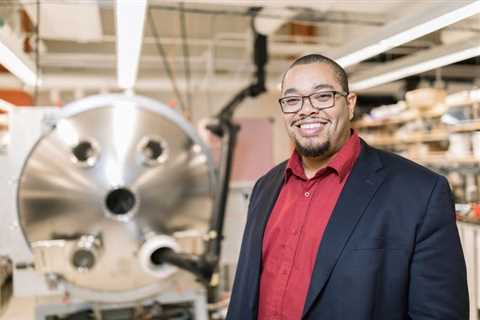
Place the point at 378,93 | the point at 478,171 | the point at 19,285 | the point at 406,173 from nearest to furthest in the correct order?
1. the point at 406,173
2. the point at 19,285
3. the point at 478,171
4. the point at 378,93

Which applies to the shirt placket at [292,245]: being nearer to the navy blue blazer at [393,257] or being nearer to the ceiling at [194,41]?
the navy blue blazer at [393,257]

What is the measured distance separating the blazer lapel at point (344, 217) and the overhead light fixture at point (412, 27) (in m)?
0.67

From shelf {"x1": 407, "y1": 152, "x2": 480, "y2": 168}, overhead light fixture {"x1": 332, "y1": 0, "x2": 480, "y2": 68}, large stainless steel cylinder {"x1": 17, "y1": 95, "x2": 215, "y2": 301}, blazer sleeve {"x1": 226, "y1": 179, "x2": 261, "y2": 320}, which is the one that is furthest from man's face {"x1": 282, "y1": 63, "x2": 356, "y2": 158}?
shelf {"x1": 407, "y1": 152, "x2": 480, "y2": 168}

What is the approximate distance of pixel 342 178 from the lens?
141 cm

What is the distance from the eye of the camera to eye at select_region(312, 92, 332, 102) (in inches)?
54.6

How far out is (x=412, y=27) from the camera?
5.90 feet

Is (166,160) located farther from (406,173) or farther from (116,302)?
(406,173)

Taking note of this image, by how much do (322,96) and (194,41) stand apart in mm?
3922

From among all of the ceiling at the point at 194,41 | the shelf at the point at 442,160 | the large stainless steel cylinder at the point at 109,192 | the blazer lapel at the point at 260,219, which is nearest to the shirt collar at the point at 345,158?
the blazer lapel at the point at 260,219

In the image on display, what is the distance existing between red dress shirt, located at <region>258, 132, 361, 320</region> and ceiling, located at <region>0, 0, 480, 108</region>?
137 cm

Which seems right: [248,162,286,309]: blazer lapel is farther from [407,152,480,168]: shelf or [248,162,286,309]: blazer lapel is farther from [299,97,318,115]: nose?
[407,152,480,168]: shelf

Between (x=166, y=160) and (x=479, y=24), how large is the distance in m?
1.81

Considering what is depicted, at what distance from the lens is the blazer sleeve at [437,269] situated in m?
1.18

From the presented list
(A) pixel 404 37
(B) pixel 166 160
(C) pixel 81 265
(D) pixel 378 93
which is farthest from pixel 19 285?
(D) pixel 378 93
